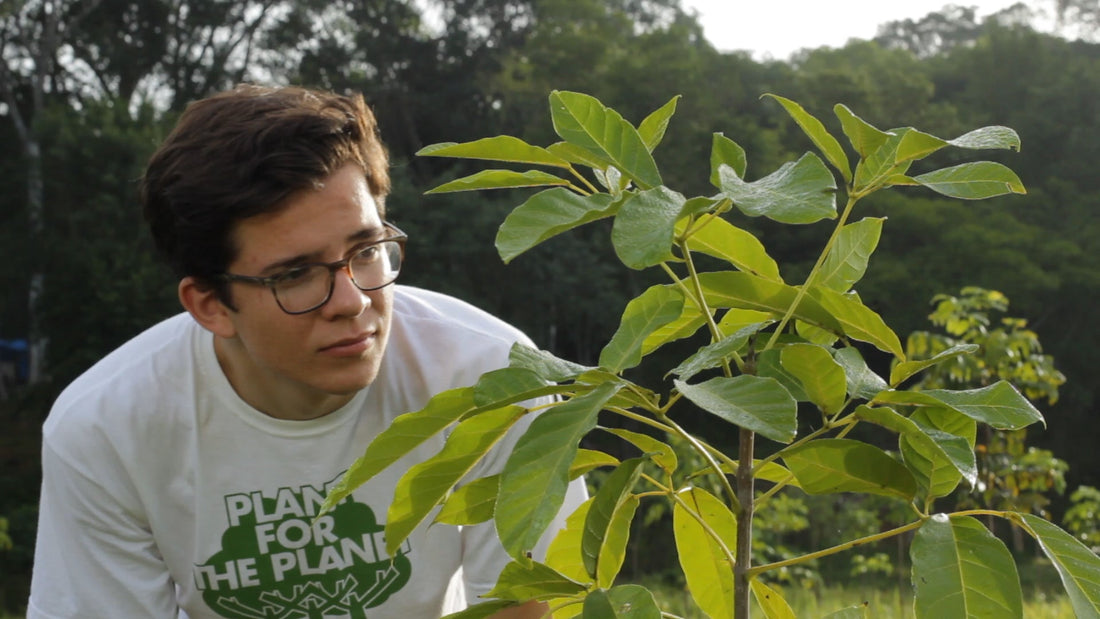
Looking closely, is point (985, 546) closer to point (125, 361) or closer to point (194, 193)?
point (194, 193)

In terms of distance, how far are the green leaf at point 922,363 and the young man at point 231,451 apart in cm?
88

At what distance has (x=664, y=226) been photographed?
2.51 feet

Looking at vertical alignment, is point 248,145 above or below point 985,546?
above

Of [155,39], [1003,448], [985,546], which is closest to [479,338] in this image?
[985,546]

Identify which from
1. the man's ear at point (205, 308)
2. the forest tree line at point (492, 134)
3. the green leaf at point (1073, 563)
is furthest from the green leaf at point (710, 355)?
the forest tree line at point (492, 134)

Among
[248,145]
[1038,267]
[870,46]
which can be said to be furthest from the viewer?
[870,46]

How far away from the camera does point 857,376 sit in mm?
963

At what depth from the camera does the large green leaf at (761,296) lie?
1.00 metres

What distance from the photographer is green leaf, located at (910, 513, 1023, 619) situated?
31.9 inches

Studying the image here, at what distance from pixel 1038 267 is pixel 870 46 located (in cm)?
1068

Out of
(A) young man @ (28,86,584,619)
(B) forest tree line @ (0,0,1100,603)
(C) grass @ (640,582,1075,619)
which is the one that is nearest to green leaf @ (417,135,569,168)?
(A) young man @ (28,86,584,619)

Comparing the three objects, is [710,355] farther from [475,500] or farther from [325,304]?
[325,304]

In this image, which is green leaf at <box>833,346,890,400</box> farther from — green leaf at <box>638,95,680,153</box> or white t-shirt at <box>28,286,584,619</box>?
white t-shirt at <box>28,286,584,619</box>

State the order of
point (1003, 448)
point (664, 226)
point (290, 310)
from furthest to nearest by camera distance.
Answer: point (1003, 448), point (290, 310), point (664, 226)
